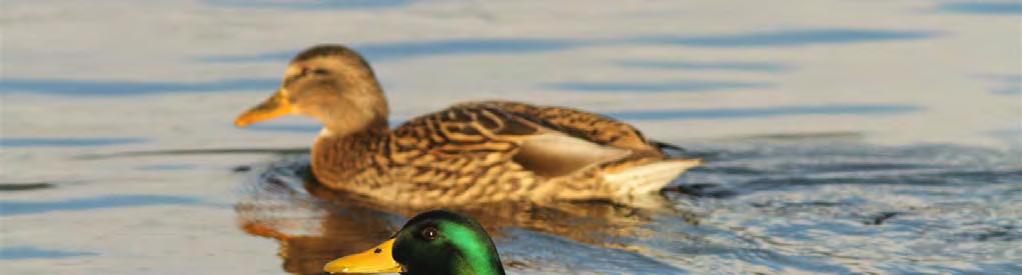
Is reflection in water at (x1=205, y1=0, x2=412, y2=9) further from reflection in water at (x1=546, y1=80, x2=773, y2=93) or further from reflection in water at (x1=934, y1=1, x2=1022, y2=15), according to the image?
reflection in water at (x1=934, y1=1, x2=1022, y2=15)

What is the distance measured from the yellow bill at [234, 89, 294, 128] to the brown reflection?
1.54ft

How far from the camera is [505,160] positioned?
10.9m

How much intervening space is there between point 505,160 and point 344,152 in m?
1.03

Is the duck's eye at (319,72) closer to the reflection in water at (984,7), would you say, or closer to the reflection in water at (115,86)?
the reflection in water at (115,86)

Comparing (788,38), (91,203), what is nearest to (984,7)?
(788,38)

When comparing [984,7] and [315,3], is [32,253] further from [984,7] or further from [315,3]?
[984,7]

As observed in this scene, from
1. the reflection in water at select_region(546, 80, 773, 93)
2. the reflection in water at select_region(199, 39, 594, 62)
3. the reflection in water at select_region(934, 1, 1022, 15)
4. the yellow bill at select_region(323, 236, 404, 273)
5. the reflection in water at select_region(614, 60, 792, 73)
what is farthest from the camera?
the reflection in water at select_region(934, 1, 1022, 15)

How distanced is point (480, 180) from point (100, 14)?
5.18m

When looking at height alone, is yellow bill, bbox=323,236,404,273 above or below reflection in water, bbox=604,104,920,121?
below

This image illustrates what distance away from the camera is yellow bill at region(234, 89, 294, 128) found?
1167 cm

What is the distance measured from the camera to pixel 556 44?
14484 millimetres

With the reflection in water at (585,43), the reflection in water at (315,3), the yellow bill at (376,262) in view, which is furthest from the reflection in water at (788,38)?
the yellow bill at (376,262)

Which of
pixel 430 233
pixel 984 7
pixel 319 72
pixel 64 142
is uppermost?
pixel 984 7

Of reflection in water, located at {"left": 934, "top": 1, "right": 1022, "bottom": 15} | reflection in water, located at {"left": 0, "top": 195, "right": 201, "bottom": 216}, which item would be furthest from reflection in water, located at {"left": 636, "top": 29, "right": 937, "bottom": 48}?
reflection in water, located at {"left": 0, "top": 195, "right": 201, "bottom": 216}
